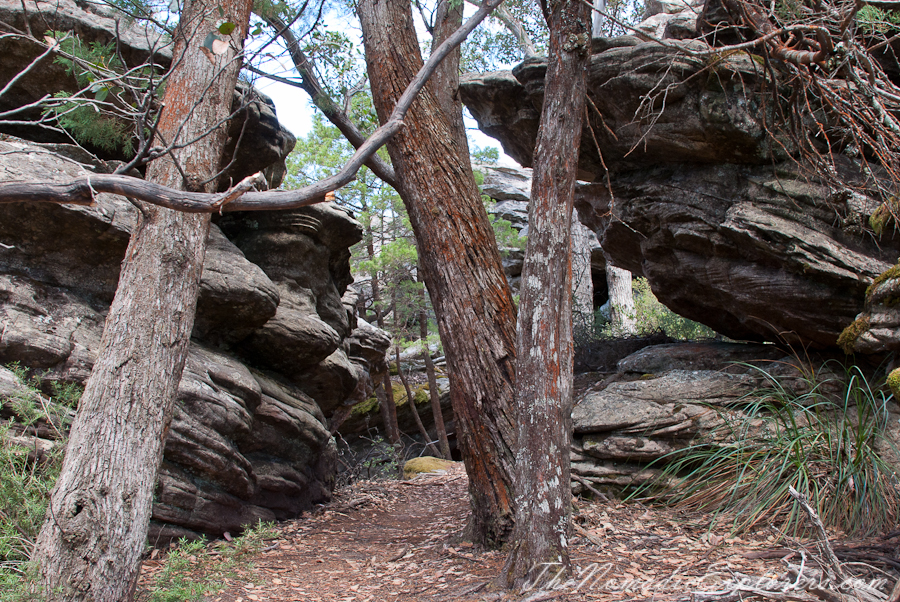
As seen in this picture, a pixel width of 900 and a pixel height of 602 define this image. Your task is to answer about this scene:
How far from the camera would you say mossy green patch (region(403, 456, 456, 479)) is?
9.30 metres

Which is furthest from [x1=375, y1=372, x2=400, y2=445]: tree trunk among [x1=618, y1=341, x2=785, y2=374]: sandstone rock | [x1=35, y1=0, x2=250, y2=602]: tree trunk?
[x1=35, y1=0, x2=250, y2=602]: tree trunk

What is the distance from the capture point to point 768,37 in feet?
13.2

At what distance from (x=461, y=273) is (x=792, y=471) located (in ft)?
9.87

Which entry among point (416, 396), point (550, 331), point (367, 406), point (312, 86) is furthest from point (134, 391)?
point (416, 396)

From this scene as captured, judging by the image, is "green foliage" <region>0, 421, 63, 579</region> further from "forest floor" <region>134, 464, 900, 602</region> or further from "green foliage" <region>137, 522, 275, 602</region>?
"forest floor" <region>134, 464, 900, 602</region>

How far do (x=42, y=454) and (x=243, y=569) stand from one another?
1806mm

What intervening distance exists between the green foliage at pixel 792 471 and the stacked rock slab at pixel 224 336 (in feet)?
14.1

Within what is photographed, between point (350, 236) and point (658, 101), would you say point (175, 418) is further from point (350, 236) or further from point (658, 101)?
point (658, 101)

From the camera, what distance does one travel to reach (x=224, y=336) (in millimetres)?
6648

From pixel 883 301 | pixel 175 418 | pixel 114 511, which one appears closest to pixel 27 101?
pixel 175 418

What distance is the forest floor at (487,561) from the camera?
3.15m


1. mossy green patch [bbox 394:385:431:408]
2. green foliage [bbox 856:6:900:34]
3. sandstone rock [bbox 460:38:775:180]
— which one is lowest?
mossy green patch [bbox 394:385:431:408]

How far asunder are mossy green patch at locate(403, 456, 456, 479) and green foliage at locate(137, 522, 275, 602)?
360 cm

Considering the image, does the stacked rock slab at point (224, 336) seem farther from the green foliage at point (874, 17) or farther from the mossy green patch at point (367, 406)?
the green foliage at point (874, 17)
